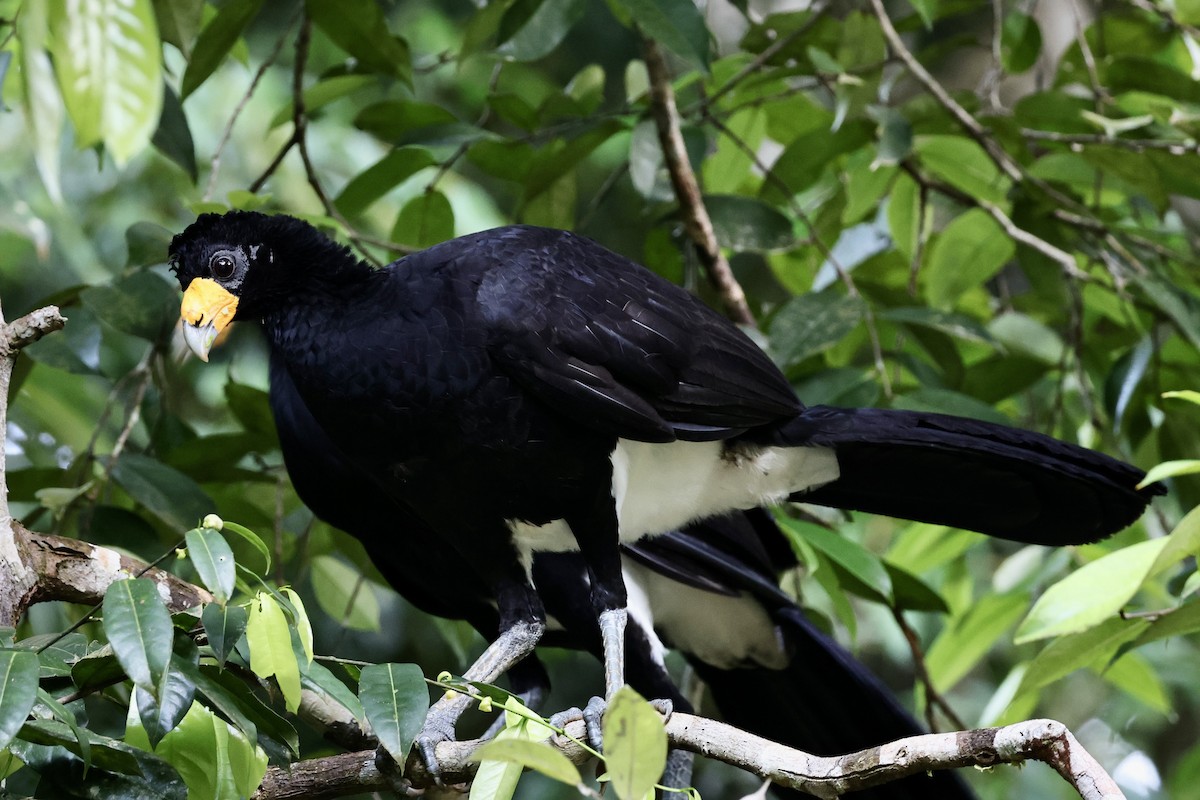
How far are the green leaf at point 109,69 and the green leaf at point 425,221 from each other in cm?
200

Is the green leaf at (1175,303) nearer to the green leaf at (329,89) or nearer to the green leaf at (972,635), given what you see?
the green leaf at (972,635)

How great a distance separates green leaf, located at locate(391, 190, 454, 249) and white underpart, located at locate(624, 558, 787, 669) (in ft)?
2.88

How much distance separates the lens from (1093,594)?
1808mm

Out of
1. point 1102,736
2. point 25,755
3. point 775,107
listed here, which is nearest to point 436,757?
point 25,755

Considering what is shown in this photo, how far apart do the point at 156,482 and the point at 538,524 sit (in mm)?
727

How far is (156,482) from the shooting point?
2.38m

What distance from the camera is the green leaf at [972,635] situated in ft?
9.98

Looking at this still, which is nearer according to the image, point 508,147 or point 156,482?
point 156,482

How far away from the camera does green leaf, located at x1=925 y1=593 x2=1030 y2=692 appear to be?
3041 mm

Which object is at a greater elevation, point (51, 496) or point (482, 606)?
point (51, 496)

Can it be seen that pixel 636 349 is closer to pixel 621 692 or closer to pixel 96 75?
pixel 621 692

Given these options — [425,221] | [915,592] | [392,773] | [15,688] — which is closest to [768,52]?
[425,221]

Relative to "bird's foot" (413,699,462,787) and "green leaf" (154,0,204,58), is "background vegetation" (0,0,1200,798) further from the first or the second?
"bird's foot" (413,699,462,787)

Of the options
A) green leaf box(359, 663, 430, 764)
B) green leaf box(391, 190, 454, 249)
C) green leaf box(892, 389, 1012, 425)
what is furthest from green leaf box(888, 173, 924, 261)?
green leaf box(359, 663, 430, 764)
